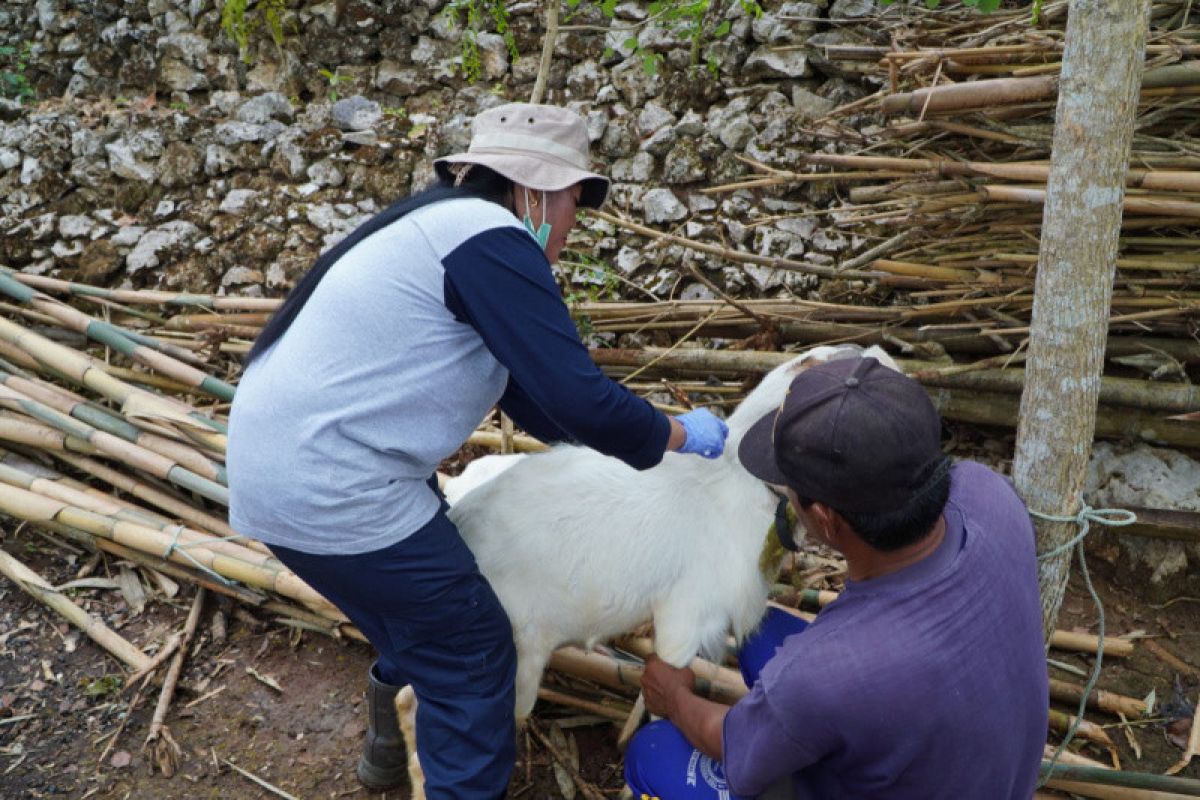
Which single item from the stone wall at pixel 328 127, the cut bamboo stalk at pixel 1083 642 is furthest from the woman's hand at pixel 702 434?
the stone wall at pixel 328 127

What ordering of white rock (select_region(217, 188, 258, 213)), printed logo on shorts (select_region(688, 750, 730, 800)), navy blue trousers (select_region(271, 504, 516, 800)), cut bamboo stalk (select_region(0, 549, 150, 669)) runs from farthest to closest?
1. white rock (select_region(217, 188, 258, 213))
2. cut bamboo stalk (select_region(0, 549, 150, 669))
3. navy blue trousers (select_region(271, 504, 516, 800))
4. printed logo on shorts (select_region(688, 750, 730, 800))

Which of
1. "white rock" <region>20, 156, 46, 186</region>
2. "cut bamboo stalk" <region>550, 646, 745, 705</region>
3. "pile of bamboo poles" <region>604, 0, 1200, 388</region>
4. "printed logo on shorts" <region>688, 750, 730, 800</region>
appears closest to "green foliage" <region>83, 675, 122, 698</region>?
"cut bamboo stalk" <region>550, 646, 745, 705</region>

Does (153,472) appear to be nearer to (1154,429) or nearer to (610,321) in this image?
(610,321)

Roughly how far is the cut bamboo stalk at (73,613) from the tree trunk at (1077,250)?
327cm

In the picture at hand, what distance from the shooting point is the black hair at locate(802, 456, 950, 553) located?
1722 millimetres

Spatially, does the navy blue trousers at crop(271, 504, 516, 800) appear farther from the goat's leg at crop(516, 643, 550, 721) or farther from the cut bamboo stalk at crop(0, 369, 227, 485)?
the cut bamboo stalk at crop(0, 369, 227, 485)

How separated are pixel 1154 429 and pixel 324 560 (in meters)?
3.37

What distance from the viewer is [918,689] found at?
1.68 meters

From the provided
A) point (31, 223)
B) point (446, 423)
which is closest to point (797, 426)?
point (446, 423)

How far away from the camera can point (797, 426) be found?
1.78 meters

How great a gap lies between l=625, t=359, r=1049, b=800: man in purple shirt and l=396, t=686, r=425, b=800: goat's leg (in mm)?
1333

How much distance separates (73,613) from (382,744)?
1.65 m

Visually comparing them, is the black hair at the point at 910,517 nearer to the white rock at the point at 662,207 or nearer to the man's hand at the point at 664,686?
the man's hand at the point at 664,686

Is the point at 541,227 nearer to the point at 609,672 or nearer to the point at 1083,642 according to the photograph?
the point at 609,672
